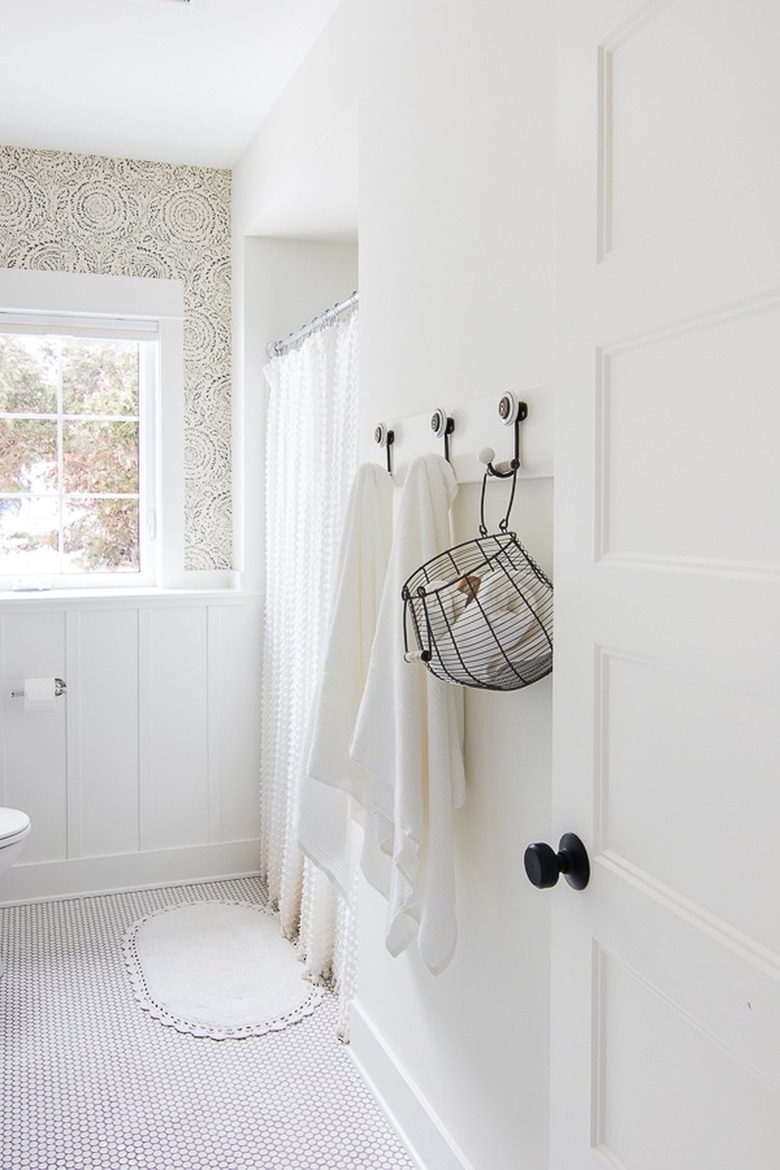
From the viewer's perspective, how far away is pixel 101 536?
12.3 ft

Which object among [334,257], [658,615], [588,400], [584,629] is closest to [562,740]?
[584,629]

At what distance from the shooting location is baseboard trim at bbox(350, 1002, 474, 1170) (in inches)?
→ 75.7

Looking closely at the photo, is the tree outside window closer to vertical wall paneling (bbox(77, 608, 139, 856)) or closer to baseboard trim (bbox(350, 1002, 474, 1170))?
vertical wall paneling (bbox(77, 608, 139, 856))

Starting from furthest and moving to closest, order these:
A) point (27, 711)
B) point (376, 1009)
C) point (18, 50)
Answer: point (27, 711), point (18, 50), point (376, 1009)

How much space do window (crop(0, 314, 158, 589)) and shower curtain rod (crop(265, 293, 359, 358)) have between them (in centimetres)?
51

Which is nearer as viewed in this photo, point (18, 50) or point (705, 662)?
→ point (705, 662)

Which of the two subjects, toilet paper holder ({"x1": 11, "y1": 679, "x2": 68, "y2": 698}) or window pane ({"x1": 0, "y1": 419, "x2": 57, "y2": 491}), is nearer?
toilet paper holder ({"x1": 11, "y1": 679, "x2": 68, "y2": 698})

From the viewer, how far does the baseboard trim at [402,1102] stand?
1.92 meters

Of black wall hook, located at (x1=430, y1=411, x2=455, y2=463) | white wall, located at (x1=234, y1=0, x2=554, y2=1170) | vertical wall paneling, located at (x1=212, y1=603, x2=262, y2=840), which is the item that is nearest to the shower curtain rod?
white wall, located at (x1=234, y1=0, x2=554, y2=1170)

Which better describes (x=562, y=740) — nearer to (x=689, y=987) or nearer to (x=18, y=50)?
(x=689, y=987)

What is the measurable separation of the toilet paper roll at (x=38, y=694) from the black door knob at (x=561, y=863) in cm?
A: 245

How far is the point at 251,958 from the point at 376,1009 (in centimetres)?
76

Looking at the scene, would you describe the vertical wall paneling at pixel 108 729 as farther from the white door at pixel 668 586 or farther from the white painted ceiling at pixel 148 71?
the white door at pixel 668 586

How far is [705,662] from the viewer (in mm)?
964
